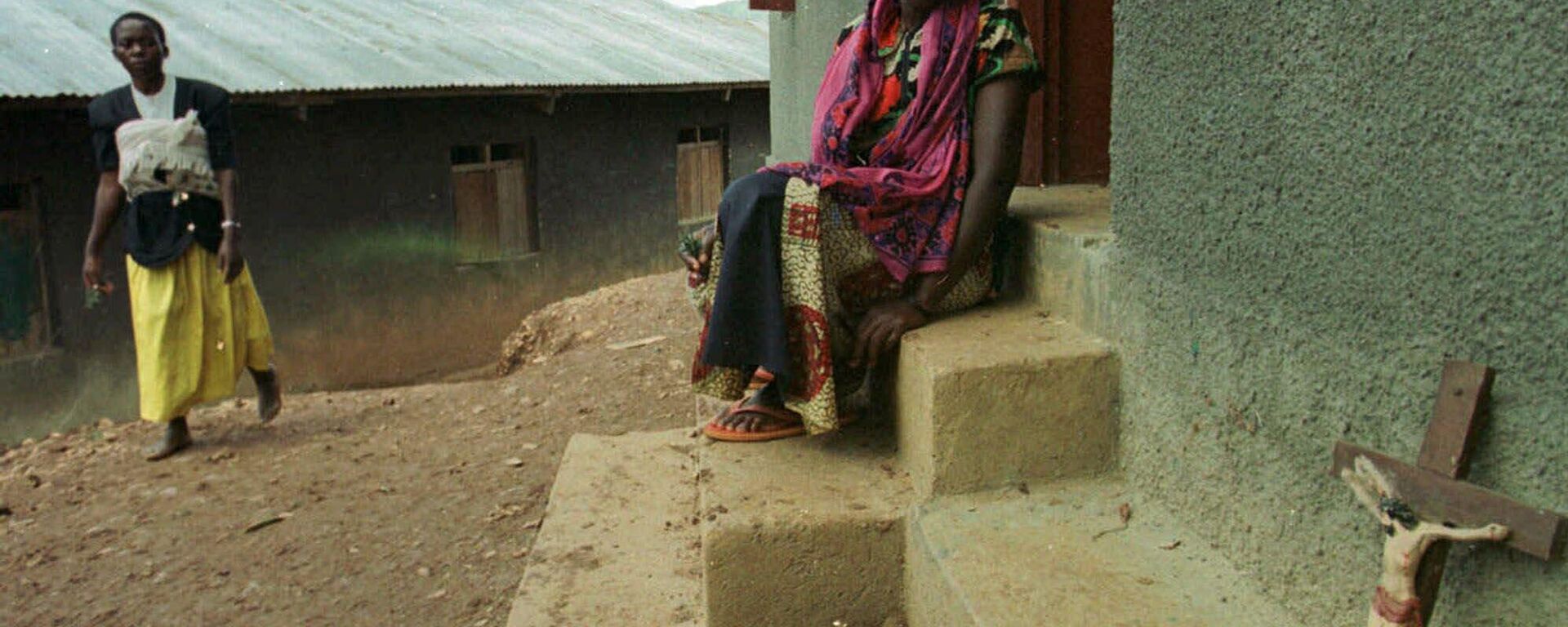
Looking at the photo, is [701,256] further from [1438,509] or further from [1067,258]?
[1438,509]

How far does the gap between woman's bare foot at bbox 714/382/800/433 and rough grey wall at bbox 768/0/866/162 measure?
2433 millimetres

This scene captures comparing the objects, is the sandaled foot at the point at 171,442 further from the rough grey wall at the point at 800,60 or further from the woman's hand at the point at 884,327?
the woman's hand at the point at 884,327

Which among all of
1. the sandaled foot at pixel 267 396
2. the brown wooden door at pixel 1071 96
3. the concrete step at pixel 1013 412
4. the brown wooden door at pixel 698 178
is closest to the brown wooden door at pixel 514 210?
the brown wooden door at pixel 698 178

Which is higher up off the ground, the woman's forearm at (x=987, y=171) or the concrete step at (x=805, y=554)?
the woman's forearm at (x=987, y=171)

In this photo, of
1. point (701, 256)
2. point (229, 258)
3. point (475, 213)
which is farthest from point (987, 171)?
point (475, 213)

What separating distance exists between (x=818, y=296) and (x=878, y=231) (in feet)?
0.70

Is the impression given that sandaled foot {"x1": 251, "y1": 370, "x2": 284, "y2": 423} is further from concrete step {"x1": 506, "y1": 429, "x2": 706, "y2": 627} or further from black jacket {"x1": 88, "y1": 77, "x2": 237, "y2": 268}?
concrete step {"x1": 506, "y1": 429, "x2": 706, "y2": 627}

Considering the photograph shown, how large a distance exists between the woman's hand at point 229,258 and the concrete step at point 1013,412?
3.77 metres

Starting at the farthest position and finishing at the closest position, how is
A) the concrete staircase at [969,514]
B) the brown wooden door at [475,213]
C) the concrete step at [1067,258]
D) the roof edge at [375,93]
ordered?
the brown wooden door at [475,213] → the roof edge at [375,93] → the concrete step at [1067,258] → the concrete staircase at [969,514]

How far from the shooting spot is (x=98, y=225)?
526 cm

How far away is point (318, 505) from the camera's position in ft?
14.8

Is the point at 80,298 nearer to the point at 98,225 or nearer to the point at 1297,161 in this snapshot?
the point at 98,225

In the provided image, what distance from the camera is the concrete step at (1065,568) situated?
1.93 m

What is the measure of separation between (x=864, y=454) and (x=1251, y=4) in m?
1.33
